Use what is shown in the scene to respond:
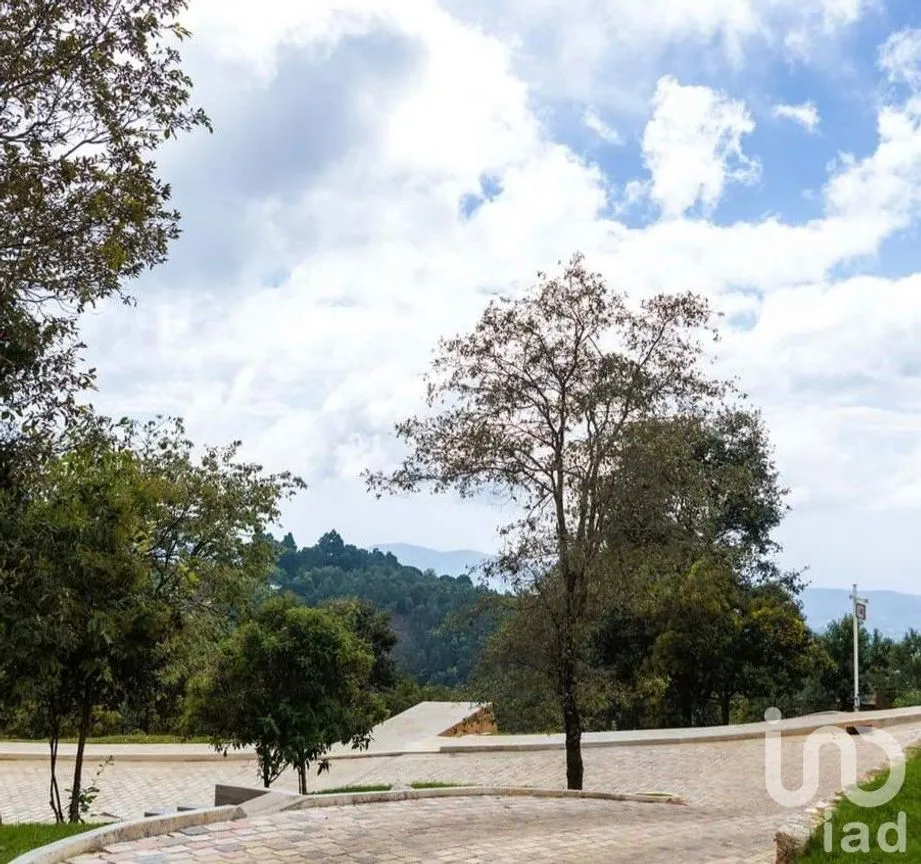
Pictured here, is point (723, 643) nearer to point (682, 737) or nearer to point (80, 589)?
point (682, 737)

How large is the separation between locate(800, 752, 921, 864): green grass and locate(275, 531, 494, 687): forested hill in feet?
131

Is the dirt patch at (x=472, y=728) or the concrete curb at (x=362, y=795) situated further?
the dirt patch at (x=472, y=728)

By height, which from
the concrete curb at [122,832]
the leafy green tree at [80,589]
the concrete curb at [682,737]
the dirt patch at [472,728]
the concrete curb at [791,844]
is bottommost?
the dirt patch at [472,728]

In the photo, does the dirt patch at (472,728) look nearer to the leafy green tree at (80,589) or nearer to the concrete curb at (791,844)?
the leafy green tree at (80,589)

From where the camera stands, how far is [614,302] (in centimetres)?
1602

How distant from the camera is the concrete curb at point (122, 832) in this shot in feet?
24.8

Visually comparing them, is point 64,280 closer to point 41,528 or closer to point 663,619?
point 41,528

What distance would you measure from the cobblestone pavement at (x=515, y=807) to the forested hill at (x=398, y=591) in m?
27.7

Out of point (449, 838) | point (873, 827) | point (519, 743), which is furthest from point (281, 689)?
point (873, 827)

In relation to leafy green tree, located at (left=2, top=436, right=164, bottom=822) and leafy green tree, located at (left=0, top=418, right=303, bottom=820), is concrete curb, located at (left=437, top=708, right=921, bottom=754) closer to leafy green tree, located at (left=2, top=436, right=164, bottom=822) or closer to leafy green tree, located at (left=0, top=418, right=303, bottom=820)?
leafy green tree, located at (left=0, top=418, right=303, bottom=820)

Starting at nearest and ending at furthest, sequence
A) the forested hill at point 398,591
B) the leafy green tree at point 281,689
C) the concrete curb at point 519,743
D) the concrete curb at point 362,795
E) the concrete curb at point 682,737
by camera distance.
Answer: the concrete curb at point 362,795 → the leafy green tree at point 281,689 → the concrete curb at point 519,743 → the concrete curb at point 682,737 → the forested hill at point 398,591

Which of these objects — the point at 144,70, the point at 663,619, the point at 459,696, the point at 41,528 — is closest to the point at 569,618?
the point at 459,696

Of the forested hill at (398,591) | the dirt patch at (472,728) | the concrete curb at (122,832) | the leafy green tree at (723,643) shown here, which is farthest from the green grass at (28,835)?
the forested hill at (398,591)

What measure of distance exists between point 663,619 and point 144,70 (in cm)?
2119
